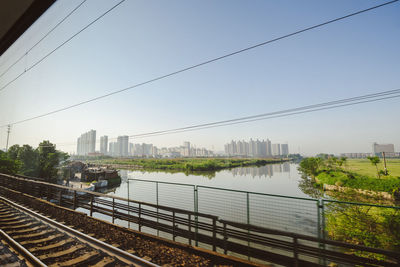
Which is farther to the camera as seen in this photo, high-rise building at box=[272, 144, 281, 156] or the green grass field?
high-rise building at box=[272, 144, 281, 156]

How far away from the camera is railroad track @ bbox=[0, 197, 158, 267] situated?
3535mm

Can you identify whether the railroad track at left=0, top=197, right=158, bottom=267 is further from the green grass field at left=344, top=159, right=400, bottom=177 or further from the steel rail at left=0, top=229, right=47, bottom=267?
the green grass field at left=344, top=159, right=400, bottom=177

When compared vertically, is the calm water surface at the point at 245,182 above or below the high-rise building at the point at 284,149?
below

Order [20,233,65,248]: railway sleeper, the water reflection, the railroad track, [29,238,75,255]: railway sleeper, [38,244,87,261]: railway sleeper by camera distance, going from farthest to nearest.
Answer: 1. the water reflection
2. [20,233,65,248]: railway sleeper
3. [29,238,75,255]: railway sleeper
4. [38,244,87,261]: railway sleeper
5. the railroad track

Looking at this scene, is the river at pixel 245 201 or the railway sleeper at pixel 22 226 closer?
the river at pixel 245 201

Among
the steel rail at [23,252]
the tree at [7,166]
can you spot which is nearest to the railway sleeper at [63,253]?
the steel rail at [23,252]

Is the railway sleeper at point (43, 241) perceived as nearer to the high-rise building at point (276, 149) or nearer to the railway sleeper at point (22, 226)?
the railway sleeper at point (22, 226)

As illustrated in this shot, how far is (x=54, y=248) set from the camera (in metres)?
4.14

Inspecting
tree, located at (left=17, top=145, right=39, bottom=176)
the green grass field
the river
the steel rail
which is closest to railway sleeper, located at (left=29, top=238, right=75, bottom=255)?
the steel rail

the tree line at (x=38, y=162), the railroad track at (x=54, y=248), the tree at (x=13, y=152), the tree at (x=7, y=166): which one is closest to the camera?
the railroad track at (x=54, y=248)

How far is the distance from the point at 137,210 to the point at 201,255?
3.22 meters

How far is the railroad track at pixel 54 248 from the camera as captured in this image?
354 cm

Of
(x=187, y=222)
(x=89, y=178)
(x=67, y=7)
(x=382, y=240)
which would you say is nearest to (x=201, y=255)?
(x=187, y=222)

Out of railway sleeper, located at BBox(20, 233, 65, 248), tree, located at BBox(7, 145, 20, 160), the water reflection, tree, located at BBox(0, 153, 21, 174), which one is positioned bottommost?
the water reflection
